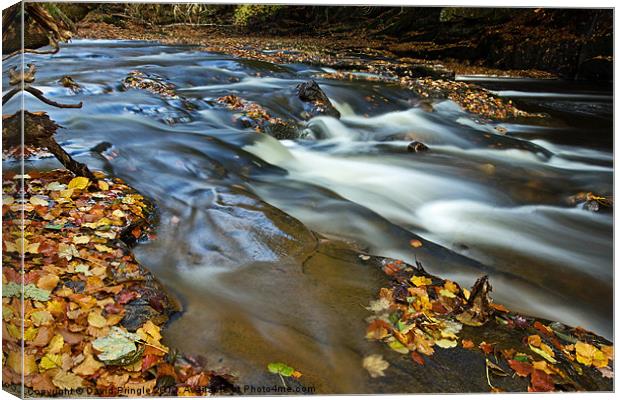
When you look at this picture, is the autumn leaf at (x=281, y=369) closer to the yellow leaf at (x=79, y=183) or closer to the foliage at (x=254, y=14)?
the yellow leaf at (x=79, y=183)

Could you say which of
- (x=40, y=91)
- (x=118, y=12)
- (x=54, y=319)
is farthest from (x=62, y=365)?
(x=118, y=12)

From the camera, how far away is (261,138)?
3.19 meters

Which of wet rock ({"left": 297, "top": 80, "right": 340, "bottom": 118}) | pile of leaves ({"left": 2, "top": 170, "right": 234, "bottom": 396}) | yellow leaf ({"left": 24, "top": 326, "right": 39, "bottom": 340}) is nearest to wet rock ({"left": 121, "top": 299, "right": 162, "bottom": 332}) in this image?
pile of leaves ({"left": 2, "top": 170, "right": 234, "bottom": 396})

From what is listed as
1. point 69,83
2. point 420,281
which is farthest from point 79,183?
point 420,281

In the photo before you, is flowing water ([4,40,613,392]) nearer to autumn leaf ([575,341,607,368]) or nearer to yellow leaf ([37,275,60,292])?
autumn leaf ([575,341,607,368])

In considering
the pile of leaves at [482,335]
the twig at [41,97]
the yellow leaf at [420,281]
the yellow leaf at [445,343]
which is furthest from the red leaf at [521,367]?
the twig at [41,97]

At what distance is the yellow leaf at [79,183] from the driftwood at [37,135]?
0.09 feet

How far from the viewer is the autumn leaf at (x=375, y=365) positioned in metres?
1.89

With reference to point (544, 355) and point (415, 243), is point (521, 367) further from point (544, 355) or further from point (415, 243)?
point (415, 243)

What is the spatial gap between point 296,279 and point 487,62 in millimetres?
2243

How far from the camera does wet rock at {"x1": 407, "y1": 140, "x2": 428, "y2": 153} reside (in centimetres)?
336

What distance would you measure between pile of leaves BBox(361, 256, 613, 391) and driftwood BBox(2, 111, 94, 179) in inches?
65.8

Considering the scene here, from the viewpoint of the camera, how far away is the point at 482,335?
205cm

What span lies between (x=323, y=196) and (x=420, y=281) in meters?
0.80
